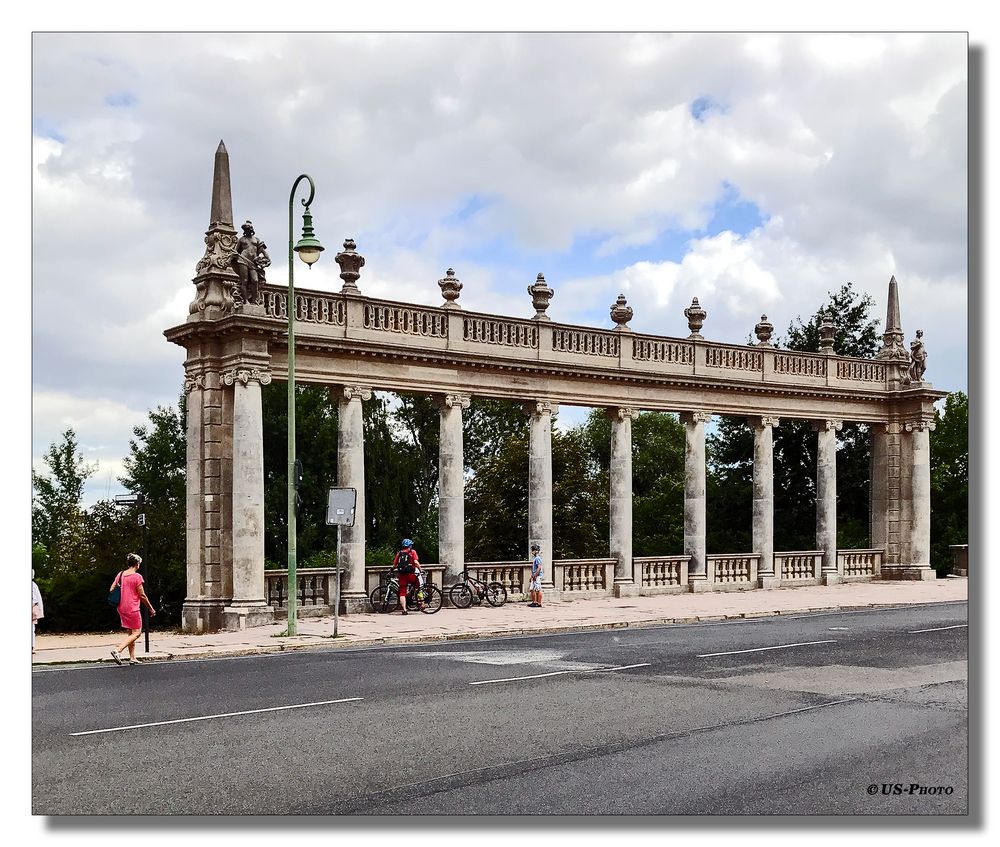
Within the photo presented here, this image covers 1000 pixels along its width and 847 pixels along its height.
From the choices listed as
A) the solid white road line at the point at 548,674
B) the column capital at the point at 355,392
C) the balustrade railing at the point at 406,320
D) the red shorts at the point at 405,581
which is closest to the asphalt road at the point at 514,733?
the solid white road line at the point at 548,674

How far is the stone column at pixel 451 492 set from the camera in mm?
29141

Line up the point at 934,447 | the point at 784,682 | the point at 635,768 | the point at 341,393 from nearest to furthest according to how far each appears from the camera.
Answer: the point at 635,768, the point at 784,682, the point at 341,393, the point at 934,447

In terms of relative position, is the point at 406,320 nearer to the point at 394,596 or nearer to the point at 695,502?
the point at 394,596

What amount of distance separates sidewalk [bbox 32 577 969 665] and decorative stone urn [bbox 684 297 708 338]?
25.9ft

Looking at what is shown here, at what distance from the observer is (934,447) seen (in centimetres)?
4516

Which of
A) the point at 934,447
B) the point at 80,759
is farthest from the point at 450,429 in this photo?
the point at 934,447

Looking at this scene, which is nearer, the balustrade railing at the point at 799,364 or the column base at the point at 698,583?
the column base at the point at 698,583

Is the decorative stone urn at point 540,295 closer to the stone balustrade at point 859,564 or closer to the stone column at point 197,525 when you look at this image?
the stone column at point 197,525

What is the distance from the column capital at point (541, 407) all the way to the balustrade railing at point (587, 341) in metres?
1.53

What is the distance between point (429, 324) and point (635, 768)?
20.2 meters

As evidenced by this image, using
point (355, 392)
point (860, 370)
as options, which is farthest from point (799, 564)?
point (355, 392)

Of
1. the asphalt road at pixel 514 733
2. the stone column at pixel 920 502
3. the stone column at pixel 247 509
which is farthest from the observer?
the stone column at pixel 920 502

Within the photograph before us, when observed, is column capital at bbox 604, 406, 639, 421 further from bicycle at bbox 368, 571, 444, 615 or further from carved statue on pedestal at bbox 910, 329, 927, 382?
carved statue on pedestal at bbox 910, 329, 927, 382

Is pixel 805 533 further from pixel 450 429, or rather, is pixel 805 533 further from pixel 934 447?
pixel 450 429
